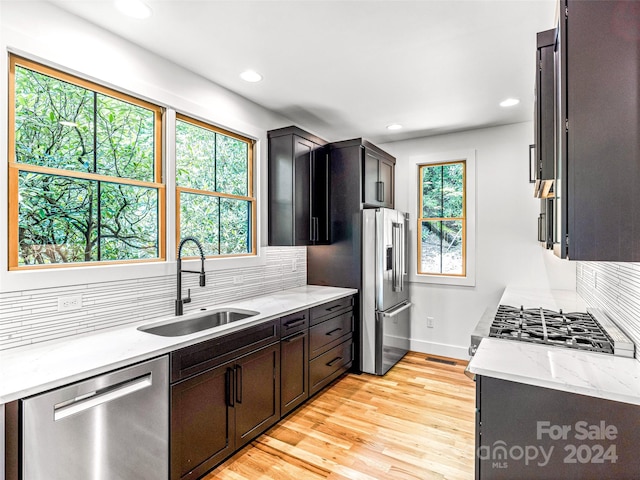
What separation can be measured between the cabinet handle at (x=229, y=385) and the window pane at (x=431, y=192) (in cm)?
317

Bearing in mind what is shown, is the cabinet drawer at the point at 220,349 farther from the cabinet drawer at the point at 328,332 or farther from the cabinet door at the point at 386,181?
the cabinet door at the point at 386,181

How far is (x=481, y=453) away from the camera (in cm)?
157

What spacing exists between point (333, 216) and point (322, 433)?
2.13m

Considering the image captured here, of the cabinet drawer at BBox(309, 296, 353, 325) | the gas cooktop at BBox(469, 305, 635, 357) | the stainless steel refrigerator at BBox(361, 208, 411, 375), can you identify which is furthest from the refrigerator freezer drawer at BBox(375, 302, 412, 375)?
the gas cooktop at BBox(469, 305, 635, 357)

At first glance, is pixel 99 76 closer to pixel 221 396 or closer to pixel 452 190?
pixel 221 396

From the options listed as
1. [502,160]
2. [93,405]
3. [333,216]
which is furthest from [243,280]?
[502,160]

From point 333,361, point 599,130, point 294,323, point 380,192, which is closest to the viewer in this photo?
point 599,130

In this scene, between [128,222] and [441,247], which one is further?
[441,247]

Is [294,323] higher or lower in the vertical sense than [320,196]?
lower

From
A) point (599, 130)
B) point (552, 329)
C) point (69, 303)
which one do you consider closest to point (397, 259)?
point (552, 329)

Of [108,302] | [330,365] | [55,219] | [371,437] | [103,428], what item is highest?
[55,219]

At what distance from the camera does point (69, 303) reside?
1975mm

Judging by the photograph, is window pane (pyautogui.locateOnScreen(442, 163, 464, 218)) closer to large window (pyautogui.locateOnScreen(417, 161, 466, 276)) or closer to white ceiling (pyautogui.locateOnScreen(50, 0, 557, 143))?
large window (pyautogui.locateOnScreen(417, 161, 466, 276))

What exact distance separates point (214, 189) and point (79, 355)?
1.66 meters
